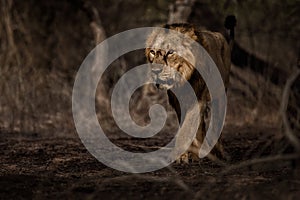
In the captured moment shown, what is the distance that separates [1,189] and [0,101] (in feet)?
17.3

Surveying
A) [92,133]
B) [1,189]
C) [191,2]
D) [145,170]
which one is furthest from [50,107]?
[1,189]

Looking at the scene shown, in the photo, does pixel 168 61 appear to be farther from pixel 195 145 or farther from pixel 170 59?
pixel 195 145

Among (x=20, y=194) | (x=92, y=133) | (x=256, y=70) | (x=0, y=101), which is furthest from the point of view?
(x=256, y=70)

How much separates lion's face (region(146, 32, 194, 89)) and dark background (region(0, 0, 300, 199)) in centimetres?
79

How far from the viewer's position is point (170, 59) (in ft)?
22.0

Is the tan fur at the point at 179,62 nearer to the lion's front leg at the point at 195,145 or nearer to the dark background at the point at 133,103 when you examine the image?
the lion's front leg at the point at 195,145

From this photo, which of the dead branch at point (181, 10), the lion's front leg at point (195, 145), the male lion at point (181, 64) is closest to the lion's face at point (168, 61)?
the male lion at point (181, 64)

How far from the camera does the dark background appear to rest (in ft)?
18.3

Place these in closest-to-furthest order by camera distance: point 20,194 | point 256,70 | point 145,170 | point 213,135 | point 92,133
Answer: point 20,194, point 145,170, point 213,135, point 92,133, point 256,70

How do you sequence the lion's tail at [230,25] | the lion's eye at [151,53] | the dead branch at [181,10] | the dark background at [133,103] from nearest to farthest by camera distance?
the dark background at [133,103] < the lion's eye at [151,53] < the lion's tail at [230,25] < the dead branch at [181,10]

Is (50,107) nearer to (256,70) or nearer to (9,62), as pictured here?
(9,62)

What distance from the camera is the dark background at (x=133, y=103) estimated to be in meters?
5.57

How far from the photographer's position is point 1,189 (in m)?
5.64

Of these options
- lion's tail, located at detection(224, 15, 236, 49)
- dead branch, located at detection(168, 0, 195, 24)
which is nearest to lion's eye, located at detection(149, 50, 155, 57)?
lion's tail, located at detection(224, 15, 236, 49)
